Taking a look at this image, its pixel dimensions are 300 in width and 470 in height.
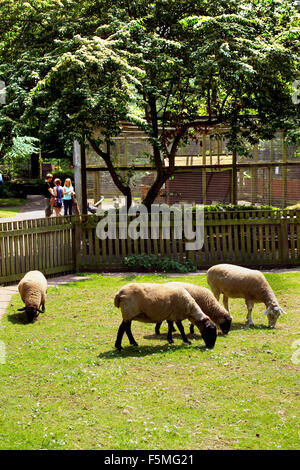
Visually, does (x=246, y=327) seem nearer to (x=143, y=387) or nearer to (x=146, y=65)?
(x=143, y=387)

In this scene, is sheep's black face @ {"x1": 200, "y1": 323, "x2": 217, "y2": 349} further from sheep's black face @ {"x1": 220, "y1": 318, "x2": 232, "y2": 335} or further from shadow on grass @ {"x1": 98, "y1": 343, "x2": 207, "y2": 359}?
sheep's black face @ {"x1": 220, "y1": 318, "x2": 232, "y2": 335}

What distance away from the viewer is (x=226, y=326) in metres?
9.95

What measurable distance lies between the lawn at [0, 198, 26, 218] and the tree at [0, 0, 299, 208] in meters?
13.4

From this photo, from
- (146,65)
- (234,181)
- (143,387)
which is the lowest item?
(143,387)

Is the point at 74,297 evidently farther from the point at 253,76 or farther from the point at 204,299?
the point at 253,76

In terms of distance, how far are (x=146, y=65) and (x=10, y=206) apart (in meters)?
21.5

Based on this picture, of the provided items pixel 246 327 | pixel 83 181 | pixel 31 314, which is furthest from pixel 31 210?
pixel 246 327

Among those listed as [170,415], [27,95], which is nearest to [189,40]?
[27,95]

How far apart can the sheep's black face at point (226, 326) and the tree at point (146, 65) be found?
726cm

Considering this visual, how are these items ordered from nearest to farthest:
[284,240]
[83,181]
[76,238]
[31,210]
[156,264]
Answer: [156,264]
[76,238]
[284,240]
[83,181]
[31,210]

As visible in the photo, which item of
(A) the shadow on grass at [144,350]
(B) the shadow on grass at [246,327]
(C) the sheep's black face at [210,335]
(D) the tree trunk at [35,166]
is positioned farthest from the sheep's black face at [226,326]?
(D) the tree trunk at [35,166]

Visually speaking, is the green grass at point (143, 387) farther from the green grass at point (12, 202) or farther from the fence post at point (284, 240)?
the green grass at point (12, 202)

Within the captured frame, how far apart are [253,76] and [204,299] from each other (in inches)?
372

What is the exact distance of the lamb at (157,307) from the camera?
916cm
